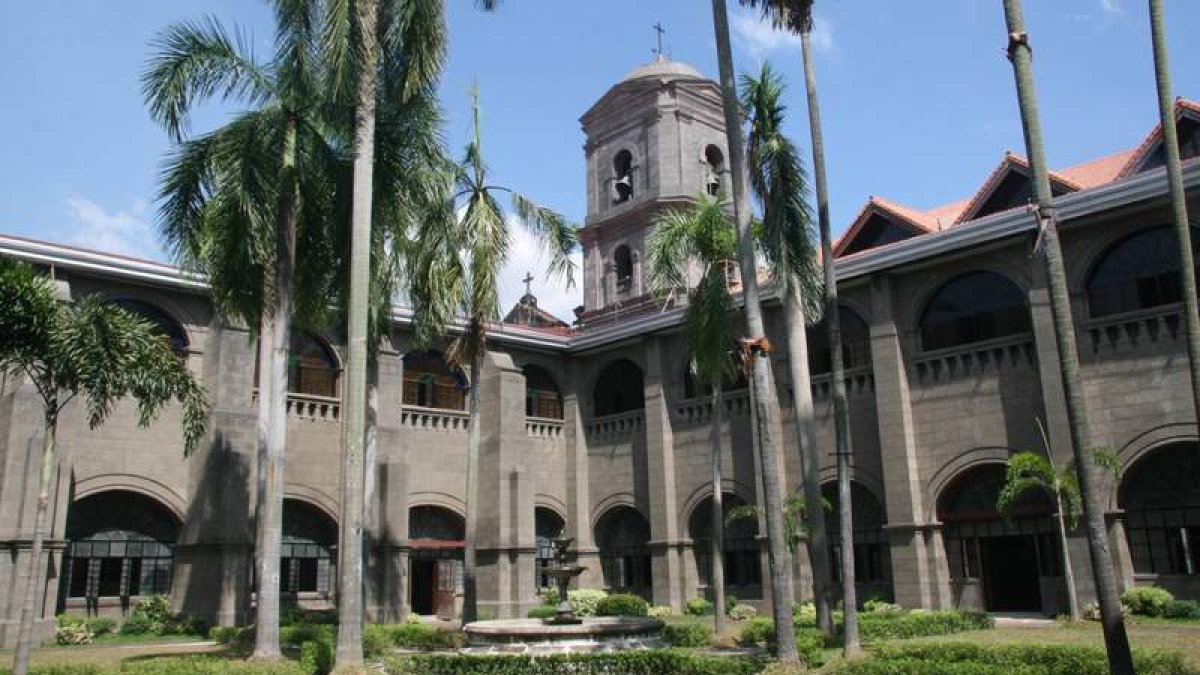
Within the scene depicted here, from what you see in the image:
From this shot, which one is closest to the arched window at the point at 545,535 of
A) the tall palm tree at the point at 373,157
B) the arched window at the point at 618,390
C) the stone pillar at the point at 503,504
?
the stone pillar at the point at 503,504

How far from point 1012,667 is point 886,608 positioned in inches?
442

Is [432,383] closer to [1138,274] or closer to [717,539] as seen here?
[717,539]

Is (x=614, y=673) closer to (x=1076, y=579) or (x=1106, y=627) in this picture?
(x=1106, y=627)

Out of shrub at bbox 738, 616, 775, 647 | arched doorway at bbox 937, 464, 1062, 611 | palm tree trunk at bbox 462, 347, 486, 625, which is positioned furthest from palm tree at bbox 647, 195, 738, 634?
arched doorway at bbox 937, 464, 1062, 611

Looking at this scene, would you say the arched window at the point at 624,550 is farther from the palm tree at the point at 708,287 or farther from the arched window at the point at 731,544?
the palm tree at the point at 708,287

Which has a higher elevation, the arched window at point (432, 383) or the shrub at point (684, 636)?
the arched window at point (432, 383)

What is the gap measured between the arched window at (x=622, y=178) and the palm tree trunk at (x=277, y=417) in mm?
26250

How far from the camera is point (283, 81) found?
62.8ft

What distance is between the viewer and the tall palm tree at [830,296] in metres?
16.9

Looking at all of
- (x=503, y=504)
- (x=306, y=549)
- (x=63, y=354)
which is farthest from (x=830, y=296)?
(x=306, y=549)

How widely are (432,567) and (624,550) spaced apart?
6.51m

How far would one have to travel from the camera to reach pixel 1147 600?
21.2 m

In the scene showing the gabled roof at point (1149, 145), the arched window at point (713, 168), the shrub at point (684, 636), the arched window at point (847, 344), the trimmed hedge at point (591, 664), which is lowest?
the trimmed hedge at point (591, 664)

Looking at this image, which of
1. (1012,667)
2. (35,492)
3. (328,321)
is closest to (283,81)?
(328,321)
